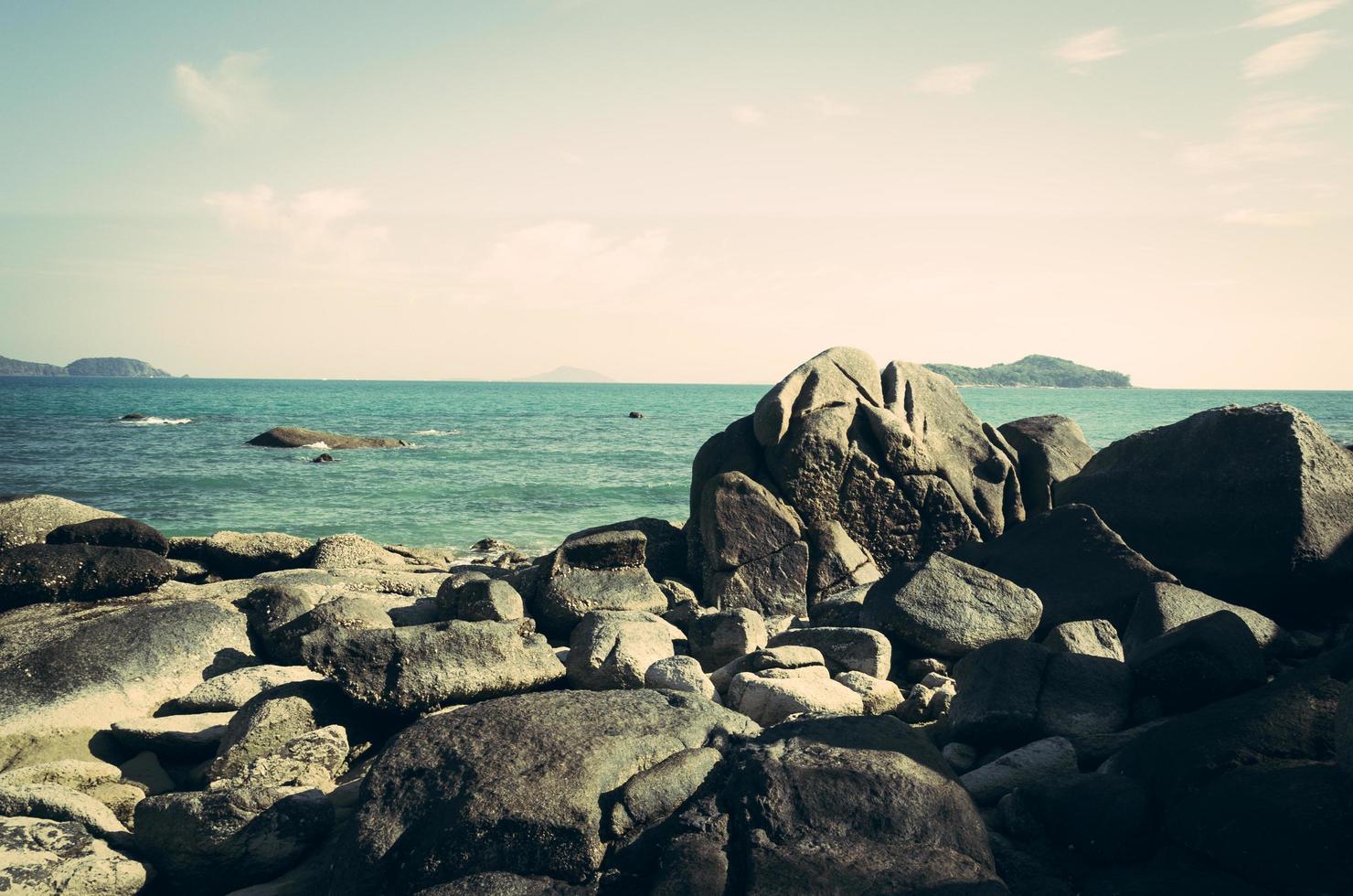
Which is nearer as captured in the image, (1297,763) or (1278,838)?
(1278,838)

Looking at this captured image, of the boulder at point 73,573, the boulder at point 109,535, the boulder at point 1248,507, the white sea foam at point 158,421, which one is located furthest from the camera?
the white sea foam at point 158,421

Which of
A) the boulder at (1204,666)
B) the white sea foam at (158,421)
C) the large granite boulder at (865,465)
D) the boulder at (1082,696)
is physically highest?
the large granite boulder at (865,465)

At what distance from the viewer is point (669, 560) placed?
36.7 feet

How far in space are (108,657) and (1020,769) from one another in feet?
23.1

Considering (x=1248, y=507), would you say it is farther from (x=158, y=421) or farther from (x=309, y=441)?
(x=158, y=421)

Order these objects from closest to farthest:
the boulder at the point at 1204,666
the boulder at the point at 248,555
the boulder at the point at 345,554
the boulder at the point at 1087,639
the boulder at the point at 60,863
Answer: the boulder at the point at 60,863 < the boulder at the point at 1204,666 < the boulder at the point at 1087,639 < the boulder at the point at 248,555 < the boulder at the point at 345,554

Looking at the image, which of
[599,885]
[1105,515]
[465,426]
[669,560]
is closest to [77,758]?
[599,885]

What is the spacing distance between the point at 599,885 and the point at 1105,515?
7718mm

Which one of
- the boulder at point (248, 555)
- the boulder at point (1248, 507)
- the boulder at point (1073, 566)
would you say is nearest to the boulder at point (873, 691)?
the boulder at point (1073, 566)

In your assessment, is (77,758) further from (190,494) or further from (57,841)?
(190,494)

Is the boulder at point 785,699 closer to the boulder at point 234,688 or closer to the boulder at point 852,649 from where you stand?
the boulder at point 852,649

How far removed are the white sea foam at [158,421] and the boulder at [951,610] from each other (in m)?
53.4

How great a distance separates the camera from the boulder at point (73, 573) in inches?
358

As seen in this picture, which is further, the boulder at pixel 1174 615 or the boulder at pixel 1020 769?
the boulder at pixel 1174 615
